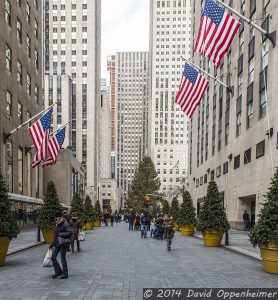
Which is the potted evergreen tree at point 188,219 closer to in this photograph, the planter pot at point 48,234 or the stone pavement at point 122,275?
the planter pot at point 48,234

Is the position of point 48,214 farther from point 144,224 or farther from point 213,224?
point 213,224

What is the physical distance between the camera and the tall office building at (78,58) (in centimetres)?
12269

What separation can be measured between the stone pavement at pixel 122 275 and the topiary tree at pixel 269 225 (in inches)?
38.6

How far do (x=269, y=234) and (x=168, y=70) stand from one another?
164 m

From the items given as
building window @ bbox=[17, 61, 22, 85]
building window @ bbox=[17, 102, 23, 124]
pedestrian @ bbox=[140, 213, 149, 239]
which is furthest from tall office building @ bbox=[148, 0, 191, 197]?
pedestrian @ bbox=[140, 213, 149, 239]

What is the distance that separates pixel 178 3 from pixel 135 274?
175768mm

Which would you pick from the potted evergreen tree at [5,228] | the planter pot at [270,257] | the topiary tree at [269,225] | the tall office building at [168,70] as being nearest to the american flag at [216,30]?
the topiary tree at [269,225]

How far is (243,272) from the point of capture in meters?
11.0

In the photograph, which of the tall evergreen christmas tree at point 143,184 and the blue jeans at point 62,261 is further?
the tall evergreen christmas tree at point 143,184

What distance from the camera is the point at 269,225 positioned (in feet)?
35.8

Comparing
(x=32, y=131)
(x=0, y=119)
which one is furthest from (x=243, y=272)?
(x=0, y=119)

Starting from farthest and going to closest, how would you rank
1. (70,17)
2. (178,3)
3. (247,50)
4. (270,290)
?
(178,3)
(70,17)
(247,50)
(270,290)

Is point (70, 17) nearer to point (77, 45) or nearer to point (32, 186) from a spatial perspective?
point (77, 45)

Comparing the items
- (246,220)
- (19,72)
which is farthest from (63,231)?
(19,72)
